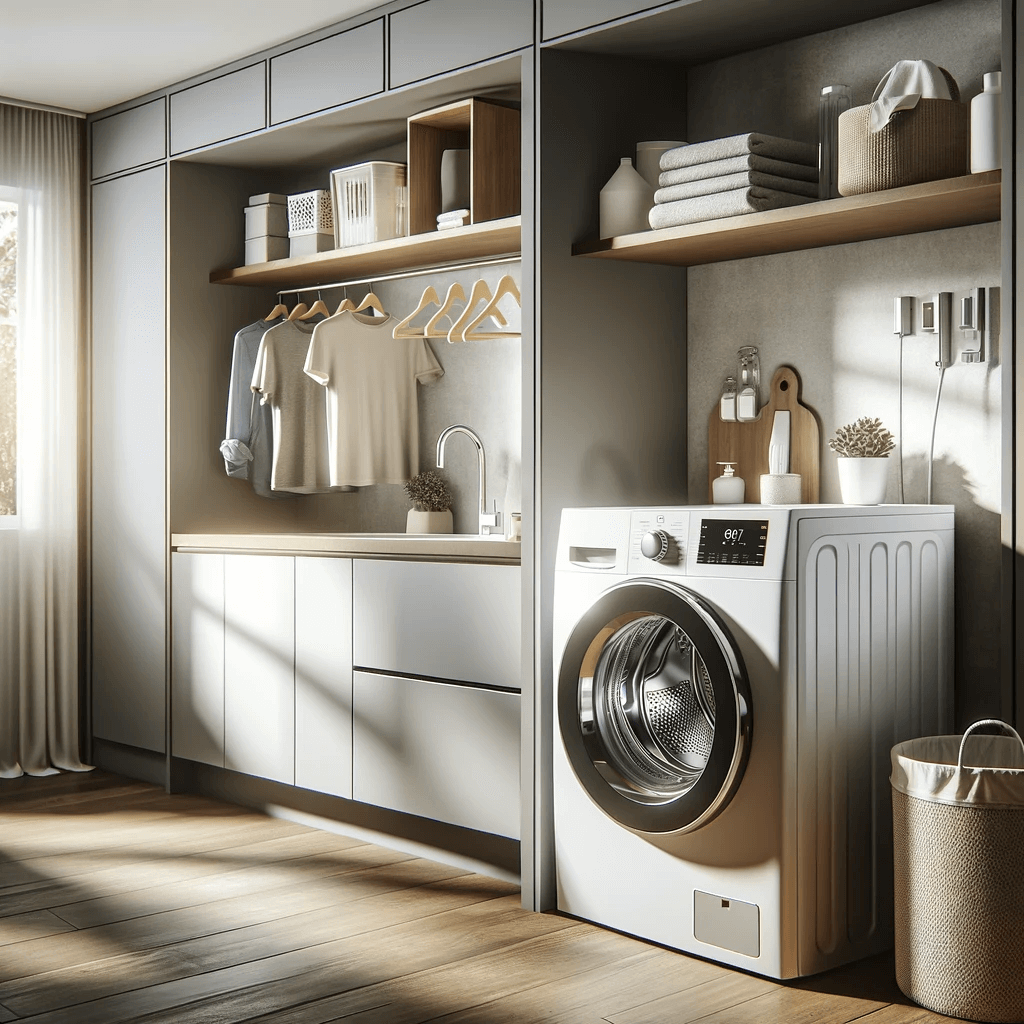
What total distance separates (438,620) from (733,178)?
1.35 meters

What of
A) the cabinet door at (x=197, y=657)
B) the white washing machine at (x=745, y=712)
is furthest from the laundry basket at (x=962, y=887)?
the cabinet door at (x=197, y=657)

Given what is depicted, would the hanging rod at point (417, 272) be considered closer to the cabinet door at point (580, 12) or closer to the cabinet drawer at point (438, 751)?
the cabinet door at point (580, 12)

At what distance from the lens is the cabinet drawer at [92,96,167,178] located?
4367mm

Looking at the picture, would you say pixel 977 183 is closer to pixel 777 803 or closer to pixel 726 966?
pixel 777 803

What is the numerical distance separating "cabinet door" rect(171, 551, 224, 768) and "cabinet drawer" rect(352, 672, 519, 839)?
2.29 feet

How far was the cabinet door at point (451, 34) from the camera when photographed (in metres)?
3.18

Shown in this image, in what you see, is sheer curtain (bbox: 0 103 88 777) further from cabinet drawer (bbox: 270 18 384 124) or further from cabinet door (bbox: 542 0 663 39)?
cabinet door (bbox: 542 0 663 39)

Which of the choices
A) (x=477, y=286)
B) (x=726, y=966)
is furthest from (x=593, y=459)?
(x=726, y=966)

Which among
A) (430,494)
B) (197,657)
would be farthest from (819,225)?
(197,657)

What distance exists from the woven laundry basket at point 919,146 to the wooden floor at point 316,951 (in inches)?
65.3

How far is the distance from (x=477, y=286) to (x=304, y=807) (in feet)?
5.48

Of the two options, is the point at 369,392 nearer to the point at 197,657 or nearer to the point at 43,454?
the point at 197,657

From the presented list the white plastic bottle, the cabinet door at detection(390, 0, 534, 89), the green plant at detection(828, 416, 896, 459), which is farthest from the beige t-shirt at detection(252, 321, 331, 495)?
the white plastic bottle

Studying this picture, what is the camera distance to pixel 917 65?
107 inches
